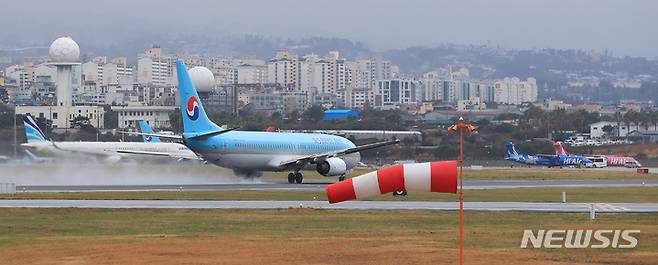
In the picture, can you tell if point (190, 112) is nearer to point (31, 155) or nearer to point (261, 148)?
point (261, 148)

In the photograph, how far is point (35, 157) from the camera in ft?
347

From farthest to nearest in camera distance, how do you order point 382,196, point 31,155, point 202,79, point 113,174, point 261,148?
point 202,79
point 31,155
point 113,174
point 261,148
point 382,196

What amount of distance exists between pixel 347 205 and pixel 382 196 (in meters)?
8.89

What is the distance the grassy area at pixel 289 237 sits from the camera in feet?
115

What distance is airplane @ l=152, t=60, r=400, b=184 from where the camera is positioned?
270 ft

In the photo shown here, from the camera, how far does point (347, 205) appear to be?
185ft

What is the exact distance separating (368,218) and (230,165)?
3739cm

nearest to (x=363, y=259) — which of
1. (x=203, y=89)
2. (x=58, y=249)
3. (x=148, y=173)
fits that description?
(x=58, y=249)

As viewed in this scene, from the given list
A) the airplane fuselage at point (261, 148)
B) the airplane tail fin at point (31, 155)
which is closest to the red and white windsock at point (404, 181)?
the airplane fuselage at point (261, 148)

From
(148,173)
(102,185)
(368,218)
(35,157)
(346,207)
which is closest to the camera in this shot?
(368,218)

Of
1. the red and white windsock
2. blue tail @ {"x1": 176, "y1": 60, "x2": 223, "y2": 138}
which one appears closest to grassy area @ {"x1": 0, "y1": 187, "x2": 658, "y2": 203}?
blue tail @ {"x1": 176, "y1": 60, "x2": 223, "y2": 138}

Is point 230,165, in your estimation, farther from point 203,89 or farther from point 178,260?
point 203,89

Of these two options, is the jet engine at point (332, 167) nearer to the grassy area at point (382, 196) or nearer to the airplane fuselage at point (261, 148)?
the airplane fuselage at point (261, 148)

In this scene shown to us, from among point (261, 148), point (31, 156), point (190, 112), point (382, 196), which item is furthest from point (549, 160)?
point (382, 196)
